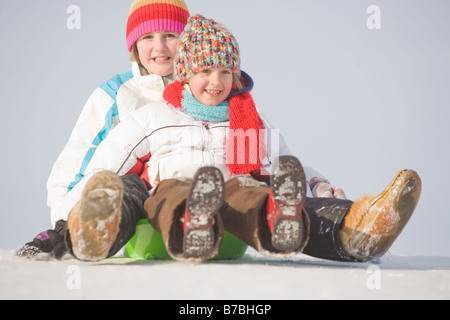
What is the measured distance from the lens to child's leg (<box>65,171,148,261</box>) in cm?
139

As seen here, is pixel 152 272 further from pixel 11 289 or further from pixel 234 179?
pixel 234 179

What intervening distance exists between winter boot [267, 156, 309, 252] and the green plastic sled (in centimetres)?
42

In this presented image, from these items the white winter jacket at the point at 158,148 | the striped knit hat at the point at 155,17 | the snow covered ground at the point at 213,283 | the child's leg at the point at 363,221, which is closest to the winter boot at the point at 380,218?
the child's leg at the point at 363,221

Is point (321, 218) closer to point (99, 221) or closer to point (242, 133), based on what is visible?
point (242, 133)

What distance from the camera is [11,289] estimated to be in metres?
1.19

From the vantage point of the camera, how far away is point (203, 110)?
2008 millimetres

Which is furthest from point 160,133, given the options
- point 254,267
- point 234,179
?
point 254,267

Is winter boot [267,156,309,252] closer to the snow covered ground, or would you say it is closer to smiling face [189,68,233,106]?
the snow covered ground

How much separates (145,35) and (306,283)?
5.23ft

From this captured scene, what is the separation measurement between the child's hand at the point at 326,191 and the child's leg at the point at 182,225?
630 millimetres

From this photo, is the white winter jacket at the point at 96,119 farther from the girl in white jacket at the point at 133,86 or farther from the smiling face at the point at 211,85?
the smiling face at the point at 211,85
